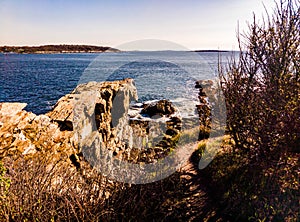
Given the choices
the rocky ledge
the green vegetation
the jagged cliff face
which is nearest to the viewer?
the green vegetation

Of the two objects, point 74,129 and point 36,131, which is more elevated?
point 36,131

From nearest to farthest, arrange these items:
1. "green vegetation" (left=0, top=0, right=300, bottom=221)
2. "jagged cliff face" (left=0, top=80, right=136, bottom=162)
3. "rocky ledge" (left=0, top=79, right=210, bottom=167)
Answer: "green vegetation" (left=0, top=0, right=300, bottom=221), "jagged cliff face" (left=0, top=80, right=136, bottom=162), "rocky ledge" (left=0, top=79, right=210, bottom=167)

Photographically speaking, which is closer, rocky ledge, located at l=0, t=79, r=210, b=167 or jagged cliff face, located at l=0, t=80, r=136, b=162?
jagged cliff face, located at l=0, t=80, r=136, b=162

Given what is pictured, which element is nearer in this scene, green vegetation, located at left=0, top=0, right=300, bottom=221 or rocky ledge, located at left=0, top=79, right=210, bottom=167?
green vegetation, located at left=0, top=0, right=300, bottom=221

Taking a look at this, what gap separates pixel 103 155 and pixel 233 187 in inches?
132

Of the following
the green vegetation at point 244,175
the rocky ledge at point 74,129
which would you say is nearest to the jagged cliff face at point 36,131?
the rocky ledge at point 74,129

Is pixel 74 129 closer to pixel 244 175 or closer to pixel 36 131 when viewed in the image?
pixel 36 131

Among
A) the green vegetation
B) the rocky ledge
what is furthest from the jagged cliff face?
the green vegetation

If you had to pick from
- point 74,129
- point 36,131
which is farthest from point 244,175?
point 36,131

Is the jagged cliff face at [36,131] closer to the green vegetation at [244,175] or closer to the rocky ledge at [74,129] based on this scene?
the rocky ledge at [74,129]

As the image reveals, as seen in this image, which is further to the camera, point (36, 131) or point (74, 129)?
point (74, 129)

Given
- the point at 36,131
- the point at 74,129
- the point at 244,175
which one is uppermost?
the point at 36,131

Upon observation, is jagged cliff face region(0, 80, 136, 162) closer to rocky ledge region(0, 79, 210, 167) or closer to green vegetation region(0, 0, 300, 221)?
rocky ledge region(0, 79, 210, 167)

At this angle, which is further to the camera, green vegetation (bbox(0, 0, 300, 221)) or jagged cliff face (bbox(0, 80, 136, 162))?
jagged cliff face (bbox(0, 80, 136, 162))
